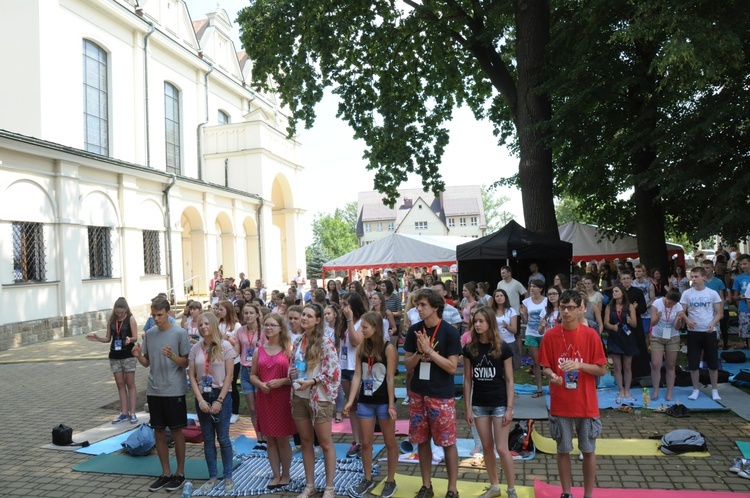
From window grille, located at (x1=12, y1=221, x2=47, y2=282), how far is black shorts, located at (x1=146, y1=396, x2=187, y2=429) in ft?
45.4

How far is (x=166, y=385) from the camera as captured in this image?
5.89 m

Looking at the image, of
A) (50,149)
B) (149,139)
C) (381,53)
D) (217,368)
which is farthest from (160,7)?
(217,368)

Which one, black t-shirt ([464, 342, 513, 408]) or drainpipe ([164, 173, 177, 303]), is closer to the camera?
black t-shirt ([464, 342, 513, 408])

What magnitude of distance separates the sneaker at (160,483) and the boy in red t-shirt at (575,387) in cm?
389

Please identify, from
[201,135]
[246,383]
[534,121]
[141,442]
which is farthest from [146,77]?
[141,442]

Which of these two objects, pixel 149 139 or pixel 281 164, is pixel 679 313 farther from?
pixel 281 164

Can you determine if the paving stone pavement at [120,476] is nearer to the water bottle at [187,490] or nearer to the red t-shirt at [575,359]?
the water bottle at [187,490]

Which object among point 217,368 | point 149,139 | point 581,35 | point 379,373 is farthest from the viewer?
point 149,139

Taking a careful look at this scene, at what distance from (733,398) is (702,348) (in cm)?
80

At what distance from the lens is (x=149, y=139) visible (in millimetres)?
27562

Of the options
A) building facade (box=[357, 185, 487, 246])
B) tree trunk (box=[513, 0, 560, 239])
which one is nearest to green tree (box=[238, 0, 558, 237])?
tree trunk (box=[513, 0, 560, 239])

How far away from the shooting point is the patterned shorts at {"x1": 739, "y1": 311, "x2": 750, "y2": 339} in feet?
37.0

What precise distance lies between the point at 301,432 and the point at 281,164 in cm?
3200

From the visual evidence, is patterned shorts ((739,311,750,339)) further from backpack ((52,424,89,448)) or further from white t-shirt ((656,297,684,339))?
backpack ((52,424,89,448))
